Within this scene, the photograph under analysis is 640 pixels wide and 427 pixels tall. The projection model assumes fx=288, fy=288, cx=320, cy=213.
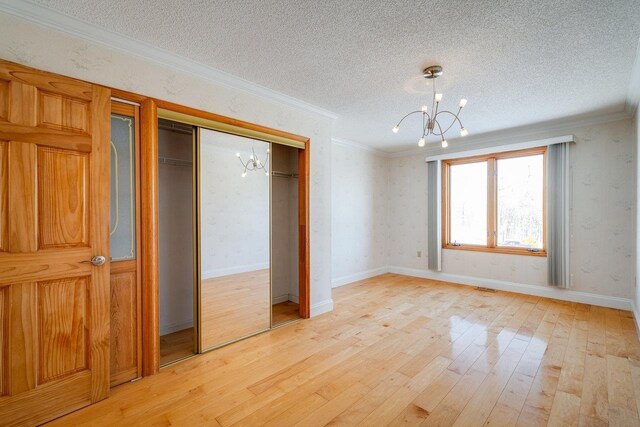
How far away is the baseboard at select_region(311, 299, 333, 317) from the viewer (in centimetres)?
365

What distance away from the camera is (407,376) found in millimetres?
2324

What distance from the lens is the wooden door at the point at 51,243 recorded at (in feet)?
5.54

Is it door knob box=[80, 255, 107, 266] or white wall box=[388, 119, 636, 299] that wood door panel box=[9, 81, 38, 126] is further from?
white wall box=[388, 119, 636, 299]

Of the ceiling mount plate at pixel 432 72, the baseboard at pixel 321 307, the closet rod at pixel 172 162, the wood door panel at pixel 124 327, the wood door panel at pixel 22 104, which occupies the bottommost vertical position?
the baseboard at pixel 321 307

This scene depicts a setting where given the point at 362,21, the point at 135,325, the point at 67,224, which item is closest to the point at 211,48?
the point at 362,21

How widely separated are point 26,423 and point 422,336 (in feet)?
10.4

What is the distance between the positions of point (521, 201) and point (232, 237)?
4.57 metres

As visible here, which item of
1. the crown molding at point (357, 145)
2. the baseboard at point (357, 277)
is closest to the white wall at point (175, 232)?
the baseboard at point (357, 277)

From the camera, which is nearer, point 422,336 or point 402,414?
→ point 402,414

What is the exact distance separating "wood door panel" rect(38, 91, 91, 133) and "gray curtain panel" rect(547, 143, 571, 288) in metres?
5.54

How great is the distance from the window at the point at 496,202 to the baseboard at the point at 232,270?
3.85m

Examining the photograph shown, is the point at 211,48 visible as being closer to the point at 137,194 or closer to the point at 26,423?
the point at 137,194

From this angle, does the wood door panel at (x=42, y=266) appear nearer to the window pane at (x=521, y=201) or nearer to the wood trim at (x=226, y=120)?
the wood trim at (x=226, y=120)

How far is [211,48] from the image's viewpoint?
2.33 meters
